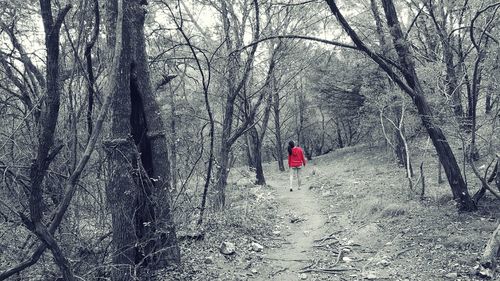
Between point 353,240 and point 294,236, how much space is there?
1.40 meters

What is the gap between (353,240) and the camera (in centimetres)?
771

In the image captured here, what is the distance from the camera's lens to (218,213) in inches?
351

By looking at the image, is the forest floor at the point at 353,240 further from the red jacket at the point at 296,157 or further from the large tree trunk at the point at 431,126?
the red jacket at the point at 296,157

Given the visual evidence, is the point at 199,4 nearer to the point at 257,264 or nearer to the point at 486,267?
Result: the point at 257,264

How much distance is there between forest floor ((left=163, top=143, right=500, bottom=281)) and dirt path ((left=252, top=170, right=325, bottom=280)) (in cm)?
2

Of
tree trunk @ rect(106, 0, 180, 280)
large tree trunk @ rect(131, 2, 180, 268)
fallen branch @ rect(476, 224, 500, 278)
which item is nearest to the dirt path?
large tree trunk @ rect(131, 2, 180, 268)

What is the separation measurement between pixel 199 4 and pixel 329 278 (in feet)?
25.7

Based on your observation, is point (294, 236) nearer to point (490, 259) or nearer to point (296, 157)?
point (490, 259)

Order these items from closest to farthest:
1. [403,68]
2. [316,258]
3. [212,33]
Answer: [316,258] → [403,68] → [212,33]

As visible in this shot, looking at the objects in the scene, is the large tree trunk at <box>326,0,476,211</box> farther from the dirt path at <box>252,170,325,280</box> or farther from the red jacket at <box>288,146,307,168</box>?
the red jacket at <box>288,146,307,168</box>

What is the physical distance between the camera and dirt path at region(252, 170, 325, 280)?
6582mm

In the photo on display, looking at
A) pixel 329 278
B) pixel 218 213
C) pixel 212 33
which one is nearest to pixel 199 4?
pixel 212 33

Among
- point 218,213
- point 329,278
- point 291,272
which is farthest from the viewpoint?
point 218,213

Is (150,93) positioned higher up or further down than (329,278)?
higher up
